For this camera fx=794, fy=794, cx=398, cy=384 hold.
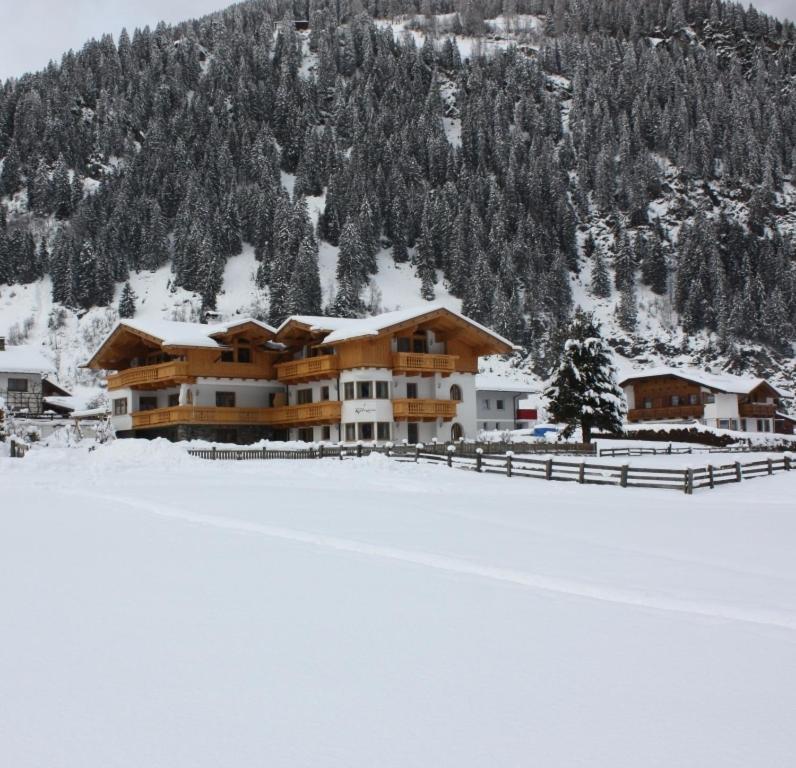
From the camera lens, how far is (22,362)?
64.2 metres

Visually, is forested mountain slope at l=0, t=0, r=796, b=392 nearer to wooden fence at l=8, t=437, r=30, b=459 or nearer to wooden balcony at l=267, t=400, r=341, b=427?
wooden balcony at l=267, t=400, r=341, b=427

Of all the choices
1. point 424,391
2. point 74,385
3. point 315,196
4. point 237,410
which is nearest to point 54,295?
point 74,385

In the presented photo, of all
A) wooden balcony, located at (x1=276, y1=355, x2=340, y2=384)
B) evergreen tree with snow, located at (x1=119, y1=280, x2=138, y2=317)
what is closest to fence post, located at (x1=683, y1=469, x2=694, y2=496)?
wooden balcony, located at (x1=276, y1=355, x2=340, y2=384)

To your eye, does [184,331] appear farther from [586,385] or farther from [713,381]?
[713,381]

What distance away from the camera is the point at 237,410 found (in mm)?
52719

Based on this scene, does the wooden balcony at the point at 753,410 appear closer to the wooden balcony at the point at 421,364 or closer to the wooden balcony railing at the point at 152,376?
the wooden balcony at the point at 421,364

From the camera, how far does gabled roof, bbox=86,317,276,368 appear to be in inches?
1996

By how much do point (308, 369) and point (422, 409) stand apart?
7.92 m

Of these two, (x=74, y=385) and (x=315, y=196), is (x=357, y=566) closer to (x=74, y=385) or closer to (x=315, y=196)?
(x=74, y=385)

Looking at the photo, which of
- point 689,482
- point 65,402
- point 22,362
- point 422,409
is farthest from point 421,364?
point 65,402

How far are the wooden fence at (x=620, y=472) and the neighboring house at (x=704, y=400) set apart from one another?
48.4 meters

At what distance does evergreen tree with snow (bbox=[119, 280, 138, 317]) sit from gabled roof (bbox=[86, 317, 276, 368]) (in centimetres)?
5716

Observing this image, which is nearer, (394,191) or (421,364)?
(421,364)

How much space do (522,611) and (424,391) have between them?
141 feet
